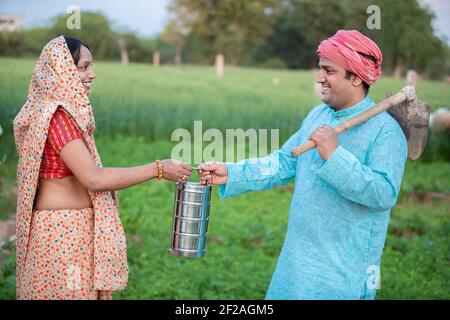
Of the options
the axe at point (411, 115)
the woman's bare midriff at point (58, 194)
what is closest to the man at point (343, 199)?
the axe at point (411, 115)

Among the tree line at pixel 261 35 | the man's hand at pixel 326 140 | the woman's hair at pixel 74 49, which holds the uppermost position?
the tree line at pixel 261 35

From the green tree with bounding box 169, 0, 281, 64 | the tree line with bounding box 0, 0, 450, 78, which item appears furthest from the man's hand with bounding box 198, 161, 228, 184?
the green tree with bounding box 169, 0, 281, 64

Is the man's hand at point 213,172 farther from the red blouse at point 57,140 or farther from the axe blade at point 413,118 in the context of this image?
the axe blade at point 413,118

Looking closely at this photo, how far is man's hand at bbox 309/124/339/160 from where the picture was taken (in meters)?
2.73

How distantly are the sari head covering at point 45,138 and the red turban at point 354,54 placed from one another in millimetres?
1124

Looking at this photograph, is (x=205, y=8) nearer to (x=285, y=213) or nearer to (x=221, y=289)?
(x=285, y=213)

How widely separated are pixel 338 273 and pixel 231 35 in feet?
18.2

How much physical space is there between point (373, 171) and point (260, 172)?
0.65m

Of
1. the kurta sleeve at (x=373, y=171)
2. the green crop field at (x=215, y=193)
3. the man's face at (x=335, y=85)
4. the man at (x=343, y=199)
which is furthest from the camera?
the green crop field at (x=215, y=193)

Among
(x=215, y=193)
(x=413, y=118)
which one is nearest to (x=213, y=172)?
(x=413, y=118)

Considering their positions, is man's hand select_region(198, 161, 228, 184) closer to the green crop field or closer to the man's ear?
the man's ear

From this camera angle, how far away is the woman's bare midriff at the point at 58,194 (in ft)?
9.81

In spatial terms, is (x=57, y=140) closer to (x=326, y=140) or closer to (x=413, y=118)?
(x=326, y=140)

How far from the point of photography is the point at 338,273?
292 centimetres
